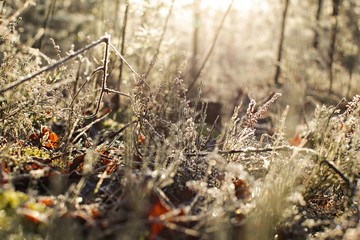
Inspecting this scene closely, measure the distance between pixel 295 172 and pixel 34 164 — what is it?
1103mm

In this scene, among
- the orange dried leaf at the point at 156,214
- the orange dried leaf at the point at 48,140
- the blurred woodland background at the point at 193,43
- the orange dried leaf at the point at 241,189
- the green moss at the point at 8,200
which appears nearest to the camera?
the orange dried leaf at the point at 156,214

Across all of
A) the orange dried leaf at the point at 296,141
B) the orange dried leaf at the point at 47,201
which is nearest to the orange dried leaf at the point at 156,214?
the orange dried leaf at the point at 47,201

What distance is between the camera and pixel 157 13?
16.2 ft

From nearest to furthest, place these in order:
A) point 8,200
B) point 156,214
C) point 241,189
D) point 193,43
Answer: point 156,214 < point 8,200 < point 241,189 < point 193,43

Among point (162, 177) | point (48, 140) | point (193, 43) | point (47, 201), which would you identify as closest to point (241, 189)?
point (162, 177)

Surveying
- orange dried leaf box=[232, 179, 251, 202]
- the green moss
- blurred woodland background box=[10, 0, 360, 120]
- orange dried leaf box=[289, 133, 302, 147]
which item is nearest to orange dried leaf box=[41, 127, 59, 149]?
blurred woodland background box=[10, 0, 360, 120]

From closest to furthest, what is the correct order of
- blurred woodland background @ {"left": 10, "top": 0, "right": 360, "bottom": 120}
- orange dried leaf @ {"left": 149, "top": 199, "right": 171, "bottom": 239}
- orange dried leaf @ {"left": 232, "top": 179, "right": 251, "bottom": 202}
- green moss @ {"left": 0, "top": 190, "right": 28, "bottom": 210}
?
orange dried leaf @ {"left": 149, "top": 199, "right": 171, "bottom": 239}
green moss @ {"left": 0, "top": 190, "right": 28, "bottom": 210}
orange dried leaf @ {"left": 232, "top": 179, "right": 251, "bottom": 202}
blurred woodland background @ {"left": 10, "top": 0, "right": 360, "bottom": 120}

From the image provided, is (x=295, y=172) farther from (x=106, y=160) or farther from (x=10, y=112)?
(x=10, y=112)

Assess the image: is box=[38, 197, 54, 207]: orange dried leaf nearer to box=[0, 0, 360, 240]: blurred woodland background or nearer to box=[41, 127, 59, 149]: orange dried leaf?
box=[0, 0, 360, 240]: blurred woodland background

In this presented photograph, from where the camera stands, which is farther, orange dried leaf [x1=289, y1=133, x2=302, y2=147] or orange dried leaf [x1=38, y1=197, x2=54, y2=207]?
orange dried leaf [x1=289, y1=133, x2=302, y2=147]

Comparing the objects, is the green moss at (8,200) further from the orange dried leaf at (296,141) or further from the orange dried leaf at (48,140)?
the orange dried leaf at (296,141)

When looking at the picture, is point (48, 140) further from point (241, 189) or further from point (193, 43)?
point (193, 43)

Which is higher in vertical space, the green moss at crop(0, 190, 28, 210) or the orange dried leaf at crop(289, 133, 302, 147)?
the orange dried leaf at crop(289, 133, 302, 147)

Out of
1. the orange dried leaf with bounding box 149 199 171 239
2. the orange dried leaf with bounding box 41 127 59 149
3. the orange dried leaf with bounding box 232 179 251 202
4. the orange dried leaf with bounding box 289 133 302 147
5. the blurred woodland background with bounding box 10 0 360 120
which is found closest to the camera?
the orange dried leaf with bounding box 149 199 171 239
